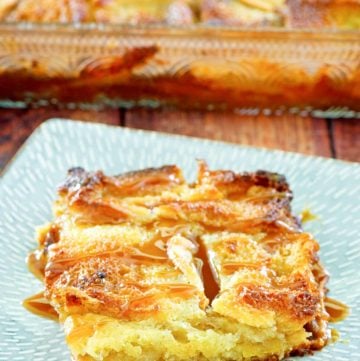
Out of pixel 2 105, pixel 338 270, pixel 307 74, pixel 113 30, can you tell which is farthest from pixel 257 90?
pixel 338 270

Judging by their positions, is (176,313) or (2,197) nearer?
(176,313)

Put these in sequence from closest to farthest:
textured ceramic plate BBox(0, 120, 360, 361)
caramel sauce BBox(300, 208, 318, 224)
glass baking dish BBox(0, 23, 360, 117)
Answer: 1. textured ceramic plate BBox(0, 120, 360, 361)
2. caramel sauce BBox(300, 208, 318, 224)
3. glass baking dish BBox(0, 23, 360, 117)

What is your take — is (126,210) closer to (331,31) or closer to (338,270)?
(338,270)

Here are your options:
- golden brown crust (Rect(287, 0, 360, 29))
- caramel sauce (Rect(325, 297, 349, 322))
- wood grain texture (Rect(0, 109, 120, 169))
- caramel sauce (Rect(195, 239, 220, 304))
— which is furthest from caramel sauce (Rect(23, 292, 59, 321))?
golden brown crust (Rect(287, 0, 360, 29))

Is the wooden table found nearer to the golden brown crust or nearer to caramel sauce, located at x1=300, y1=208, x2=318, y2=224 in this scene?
the golden brown crust

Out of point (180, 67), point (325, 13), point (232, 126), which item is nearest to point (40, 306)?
point (180, 67)

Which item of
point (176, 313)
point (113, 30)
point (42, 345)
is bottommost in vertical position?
point (42, 345)

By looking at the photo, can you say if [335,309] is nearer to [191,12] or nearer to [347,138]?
[347,138]
